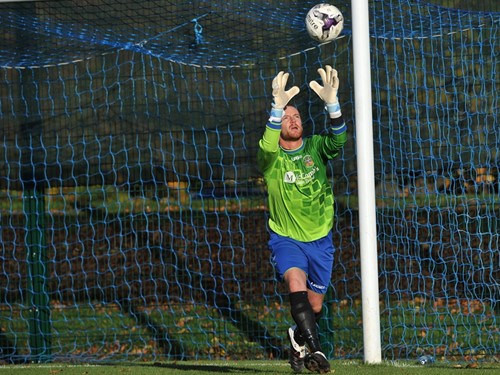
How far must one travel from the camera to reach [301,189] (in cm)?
706

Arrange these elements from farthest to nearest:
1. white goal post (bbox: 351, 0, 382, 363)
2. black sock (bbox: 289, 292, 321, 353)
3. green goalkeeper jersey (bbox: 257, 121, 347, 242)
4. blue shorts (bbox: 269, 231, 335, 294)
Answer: white goal post (bbox: 351, 0, 382, 363) < green goalkeeper jersey (bbox: 257, 121, 347, 242) < blue shorts (bbox: 269, 231, 335, 294) < black sock (bbox: 289, 292, 321, 353)

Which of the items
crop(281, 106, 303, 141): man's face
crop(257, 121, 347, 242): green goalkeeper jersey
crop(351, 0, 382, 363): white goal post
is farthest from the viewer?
crop(351, 0, 382, 363): white goal post

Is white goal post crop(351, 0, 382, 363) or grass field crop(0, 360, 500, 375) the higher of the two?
white goal post crop(351, 0, 382, 363)

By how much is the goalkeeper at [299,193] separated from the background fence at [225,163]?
1766 mm

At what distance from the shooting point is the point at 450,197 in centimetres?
916

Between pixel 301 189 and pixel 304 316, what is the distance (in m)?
0.99

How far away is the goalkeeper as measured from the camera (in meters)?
6.85

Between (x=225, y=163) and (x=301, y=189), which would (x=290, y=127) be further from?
(x=225, y=163)

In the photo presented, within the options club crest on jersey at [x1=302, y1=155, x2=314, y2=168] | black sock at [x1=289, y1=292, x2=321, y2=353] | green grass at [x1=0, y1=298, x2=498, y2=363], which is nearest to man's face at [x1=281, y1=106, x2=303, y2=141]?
club crest on jersey at [x1=302, y1=155, x2=314, y2=168]

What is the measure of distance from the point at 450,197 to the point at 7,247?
5.06m

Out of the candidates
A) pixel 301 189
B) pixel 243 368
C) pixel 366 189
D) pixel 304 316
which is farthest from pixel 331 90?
pixel 243 368

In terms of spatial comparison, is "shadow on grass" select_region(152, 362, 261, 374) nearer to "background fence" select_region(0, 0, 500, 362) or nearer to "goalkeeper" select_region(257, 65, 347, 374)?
"goalkeeper" select_region(257, 65, 347, 374)

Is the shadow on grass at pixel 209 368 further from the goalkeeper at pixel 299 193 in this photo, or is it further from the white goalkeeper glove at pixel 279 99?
the white goalkeeper glove at pixel 279 99

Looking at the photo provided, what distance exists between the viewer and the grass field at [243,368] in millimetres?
7164
